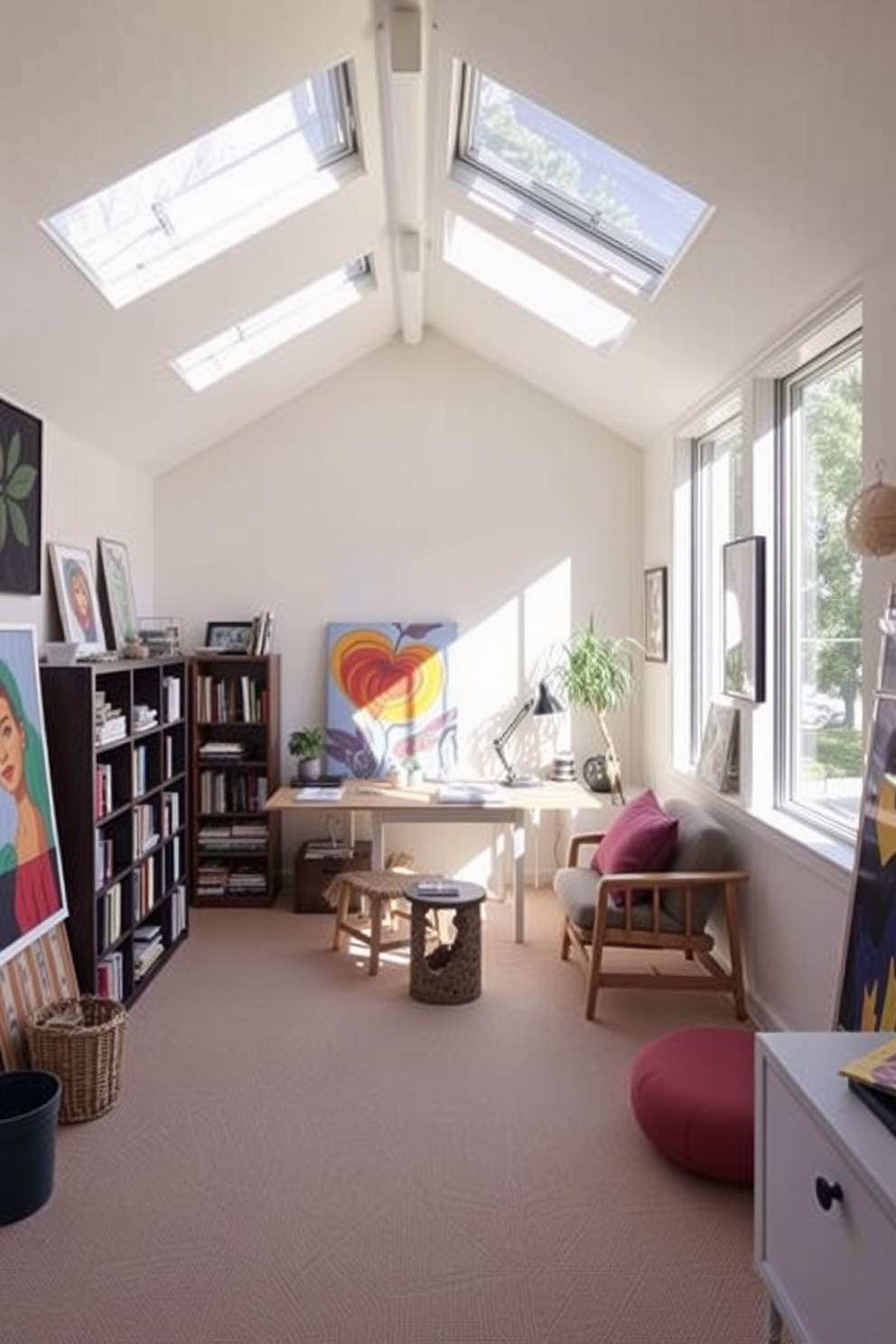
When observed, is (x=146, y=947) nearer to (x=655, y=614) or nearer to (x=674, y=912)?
(x=674, y=912)

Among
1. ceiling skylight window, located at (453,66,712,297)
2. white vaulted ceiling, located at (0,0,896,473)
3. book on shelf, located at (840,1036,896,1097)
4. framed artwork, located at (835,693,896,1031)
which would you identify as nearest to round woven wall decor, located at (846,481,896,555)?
framed artwork, located at (835,693,896,1031)

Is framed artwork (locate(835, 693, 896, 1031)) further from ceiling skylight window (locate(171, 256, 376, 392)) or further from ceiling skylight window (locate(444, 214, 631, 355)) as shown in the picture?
ceiling skylight window (locate(171, 256, 376, 392))

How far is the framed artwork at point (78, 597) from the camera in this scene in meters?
4.19

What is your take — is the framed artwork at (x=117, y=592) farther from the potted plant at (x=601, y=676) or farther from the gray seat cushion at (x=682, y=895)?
the gray seat cushion at (x=682, y=895)

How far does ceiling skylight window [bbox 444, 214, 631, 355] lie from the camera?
4.70m

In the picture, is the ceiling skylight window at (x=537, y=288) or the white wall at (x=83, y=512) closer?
the white wall at (x=83, y=512)

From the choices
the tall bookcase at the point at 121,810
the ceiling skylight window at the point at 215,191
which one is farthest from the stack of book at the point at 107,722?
the ceiling skylight window at the point at 215,191

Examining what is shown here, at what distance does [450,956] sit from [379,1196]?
5.02 feet

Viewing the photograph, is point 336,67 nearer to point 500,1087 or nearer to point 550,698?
point 550,698

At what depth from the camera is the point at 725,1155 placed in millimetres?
2736

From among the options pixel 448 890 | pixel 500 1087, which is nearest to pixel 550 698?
pixel 448 890

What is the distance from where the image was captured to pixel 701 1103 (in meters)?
2.81

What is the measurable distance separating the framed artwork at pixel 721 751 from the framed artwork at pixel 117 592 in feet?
9.74

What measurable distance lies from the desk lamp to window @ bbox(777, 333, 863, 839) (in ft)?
5.09
